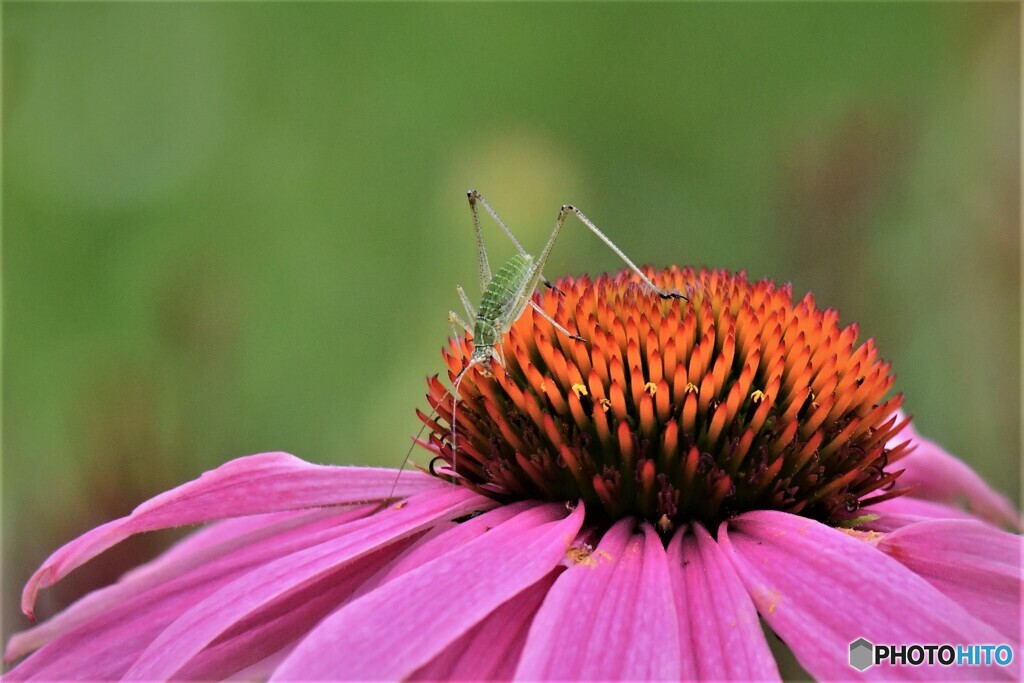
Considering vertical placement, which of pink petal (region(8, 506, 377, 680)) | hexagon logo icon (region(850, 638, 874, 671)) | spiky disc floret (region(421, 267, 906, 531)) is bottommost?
pink petal (region(8, 506, 377, 680))

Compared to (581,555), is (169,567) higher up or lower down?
lower down

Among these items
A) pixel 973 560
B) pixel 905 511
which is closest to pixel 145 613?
pixel 973 560

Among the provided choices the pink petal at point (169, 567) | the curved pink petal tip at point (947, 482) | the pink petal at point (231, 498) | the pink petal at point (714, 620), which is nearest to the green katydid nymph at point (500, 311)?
the pink petal at point (231, 498)

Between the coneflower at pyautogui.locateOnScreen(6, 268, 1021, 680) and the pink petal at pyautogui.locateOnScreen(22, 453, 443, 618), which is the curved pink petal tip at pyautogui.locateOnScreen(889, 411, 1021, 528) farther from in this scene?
the pink petal at pyautogui.locateOnScreen(22, 453, 443, 618)

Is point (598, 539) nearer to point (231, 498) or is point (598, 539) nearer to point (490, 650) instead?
point (490, 650)

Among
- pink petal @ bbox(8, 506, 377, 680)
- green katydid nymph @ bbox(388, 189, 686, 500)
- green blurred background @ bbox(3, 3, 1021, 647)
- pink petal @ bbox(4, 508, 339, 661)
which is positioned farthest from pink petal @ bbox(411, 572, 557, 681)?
green blurred background @ bbox(3, 3, 1021, 647)

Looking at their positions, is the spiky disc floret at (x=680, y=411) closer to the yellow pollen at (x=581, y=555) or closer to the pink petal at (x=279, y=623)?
the yellow pollen at (x=581, y=555)

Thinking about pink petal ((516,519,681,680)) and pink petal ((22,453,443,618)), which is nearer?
pink petal ((516,519,681,680))

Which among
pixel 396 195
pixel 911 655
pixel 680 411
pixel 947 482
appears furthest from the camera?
pixel 396 195
